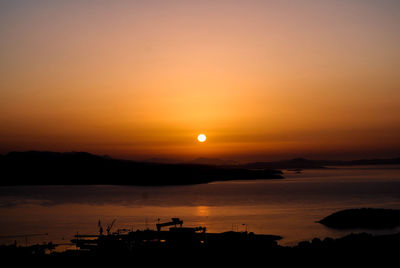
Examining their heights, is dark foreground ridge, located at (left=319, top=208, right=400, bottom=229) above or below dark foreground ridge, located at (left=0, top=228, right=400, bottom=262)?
→ below

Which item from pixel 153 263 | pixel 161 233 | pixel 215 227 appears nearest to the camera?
pixel 153 263

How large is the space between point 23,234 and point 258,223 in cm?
2857

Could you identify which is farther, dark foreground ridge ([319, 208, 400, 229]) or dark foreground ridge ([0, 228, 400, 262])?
dark foreground ridge ([319, 208, 400, 229])

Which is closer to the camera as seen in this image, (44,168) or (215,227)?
(215,227)

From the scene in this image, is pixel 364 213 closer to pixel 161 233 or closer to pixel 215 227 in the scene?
pixel 215 227

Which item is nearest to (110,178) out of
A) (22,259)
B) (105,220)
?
(105,220)

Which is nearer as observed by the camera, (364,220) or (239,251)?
(239,251)

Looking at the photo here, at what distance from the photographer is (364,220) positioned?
5391 centimetres

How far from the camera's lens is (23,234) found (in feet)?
160

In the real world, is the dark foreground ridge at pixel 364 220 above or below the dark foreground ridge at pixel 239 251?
below

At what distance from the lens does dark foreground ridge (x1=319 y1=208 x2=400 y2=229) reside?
52188 millimetres

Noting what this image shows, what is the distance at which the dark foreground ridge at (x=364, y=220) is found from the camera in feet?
171

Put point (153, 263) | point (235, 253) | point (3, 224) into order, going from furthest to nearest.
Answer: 1. point (3, 224)
2. point (235, 253)
3. point (153, 263)

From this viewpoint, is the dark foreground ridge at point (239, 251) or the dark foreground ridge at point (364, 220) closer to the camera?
the dark foreground ridge at point (239, 251)
